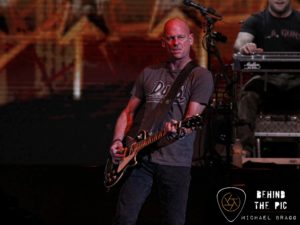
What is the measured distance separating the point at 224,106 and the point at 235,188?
4.20 feet

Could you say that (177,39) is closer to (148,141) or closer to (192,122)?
(192,122)

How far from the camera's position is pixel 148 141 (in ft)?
16.2

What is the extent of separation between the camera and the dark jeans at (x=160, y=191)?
16.1ft

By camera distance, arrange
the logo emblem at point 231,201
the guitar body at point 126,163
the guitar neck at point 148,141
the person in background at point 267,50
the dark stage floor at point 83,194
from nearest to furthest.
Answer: the guitar neck at point 148,141
the guitar body at point 126,163
the logo emblem at point 231,201
the dark stage floor at point 83,194
the person in background at point 267,50

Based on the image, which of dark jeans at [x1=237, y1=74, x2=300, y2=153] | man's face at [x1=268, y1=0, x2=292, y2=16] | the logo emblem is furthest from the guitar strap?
man's face at [x1=268, y1=0, x2=292, y2=16]

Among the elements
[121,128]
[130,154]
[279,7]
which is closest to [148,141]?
[130,154]

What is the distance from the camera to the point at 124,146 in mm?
5113

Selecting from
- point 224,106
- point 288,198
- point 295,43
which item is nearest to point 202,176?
point 224,106

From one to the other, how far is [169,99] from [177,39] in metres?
0.41

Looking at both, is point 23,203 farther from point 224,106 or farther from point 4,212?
point 224,106

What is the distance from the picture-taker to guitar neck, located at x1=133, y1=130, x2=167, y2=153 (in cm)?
485

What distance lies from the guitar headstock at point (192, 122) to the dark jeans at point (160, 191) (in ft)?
1.13

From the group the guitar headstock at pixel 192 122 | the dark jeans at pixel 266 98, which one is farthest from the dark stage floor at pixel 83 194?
the guitar headstock at pixel 192 122

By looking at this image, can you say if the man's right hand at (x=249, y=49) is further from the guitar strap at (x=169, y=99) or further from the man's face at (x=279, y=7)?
the guitar strap at (x=169, y=99)
